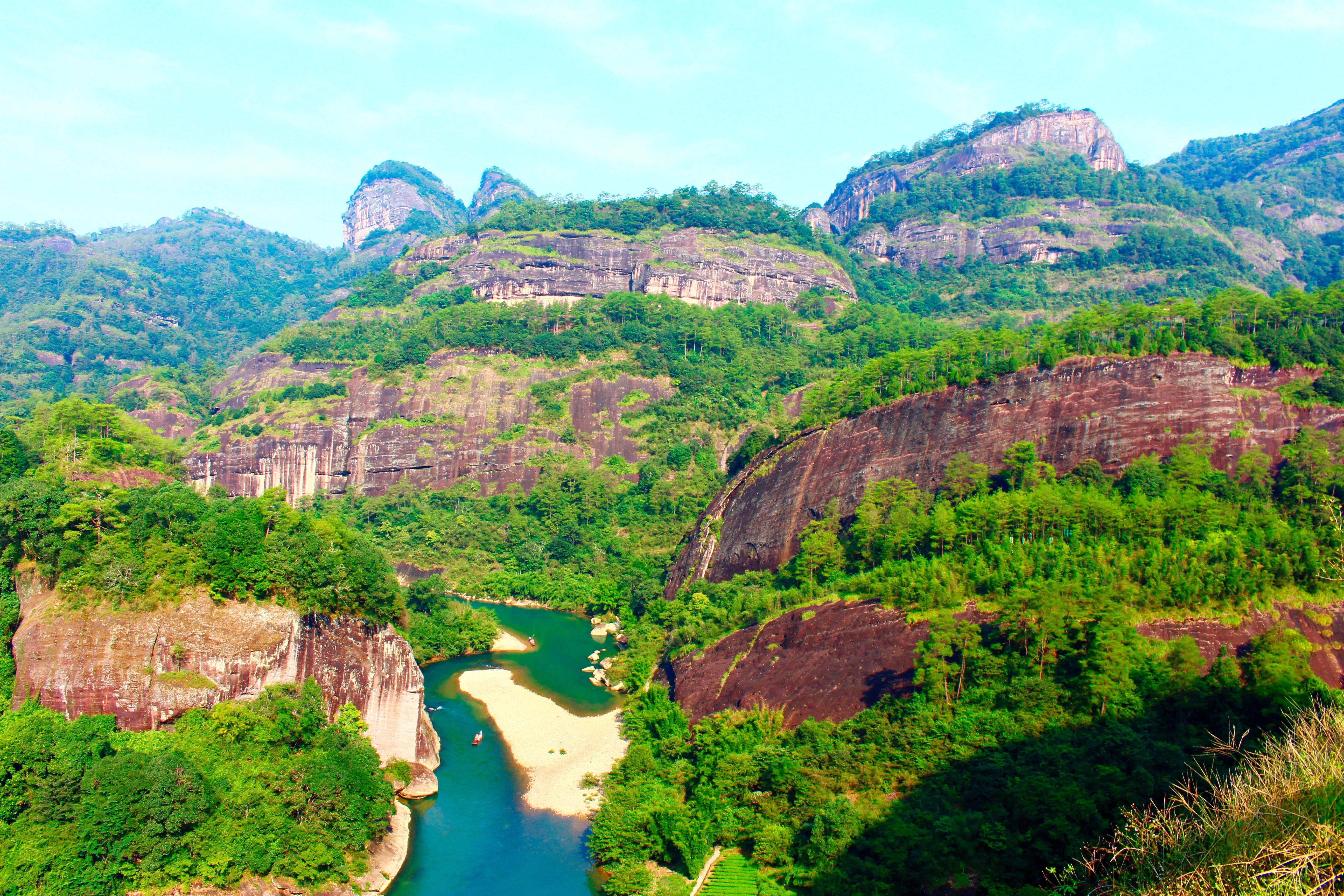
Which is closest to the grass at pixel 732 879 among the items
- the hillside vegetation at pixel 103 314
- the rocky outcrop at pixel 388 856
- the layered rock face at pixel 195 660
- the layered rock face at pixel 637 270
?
the rocky outcrop at pixel 388 856

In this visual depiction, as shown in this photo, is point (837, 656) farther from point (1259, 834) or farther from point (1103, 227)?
point (1103, 227)

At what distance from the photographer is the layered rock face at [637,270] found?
11031 centimetres

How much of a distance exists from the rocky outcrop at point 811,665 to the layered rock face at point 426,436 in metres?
46.5

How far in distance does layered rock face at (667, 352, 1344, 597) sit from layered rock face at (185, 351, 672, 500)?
113 feet

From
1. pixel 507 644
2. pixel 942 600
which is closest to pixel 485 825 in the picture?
pixel 942 600

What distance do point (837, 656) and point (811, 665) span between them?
1.21 meters

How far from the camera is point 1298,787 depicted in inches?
365

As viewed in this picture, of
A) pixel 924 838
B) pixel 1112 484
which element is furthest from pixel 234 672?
pixel 1112 484

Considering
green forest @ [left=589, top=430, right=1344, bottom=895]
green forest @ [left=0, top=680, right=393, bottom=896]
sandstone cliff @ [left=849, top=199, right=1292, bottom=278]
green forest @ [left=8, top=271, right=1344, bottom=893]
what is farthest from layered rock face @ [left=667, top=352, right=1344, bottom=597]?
sandstone cliff @ [left=849, top=199, right=1292, bottom=278]

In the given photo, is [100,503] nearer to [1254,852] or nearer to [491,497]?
[1254,852]

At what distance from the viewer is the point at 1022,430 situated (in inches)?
1743

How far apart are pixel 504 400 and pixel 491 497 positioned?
11.8 meters

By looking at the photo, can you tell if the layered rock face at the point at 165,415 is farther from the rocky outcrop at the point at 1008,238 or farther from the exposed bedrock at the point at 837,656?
the rocky outcrop at the point at 1008,238

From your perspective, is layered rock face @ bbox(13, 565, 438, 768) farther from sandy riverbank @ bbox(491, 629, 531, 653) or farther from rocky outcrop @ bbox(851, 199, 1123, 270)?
rocky outcrop @ bbox(851, 199, 1123, 270)
